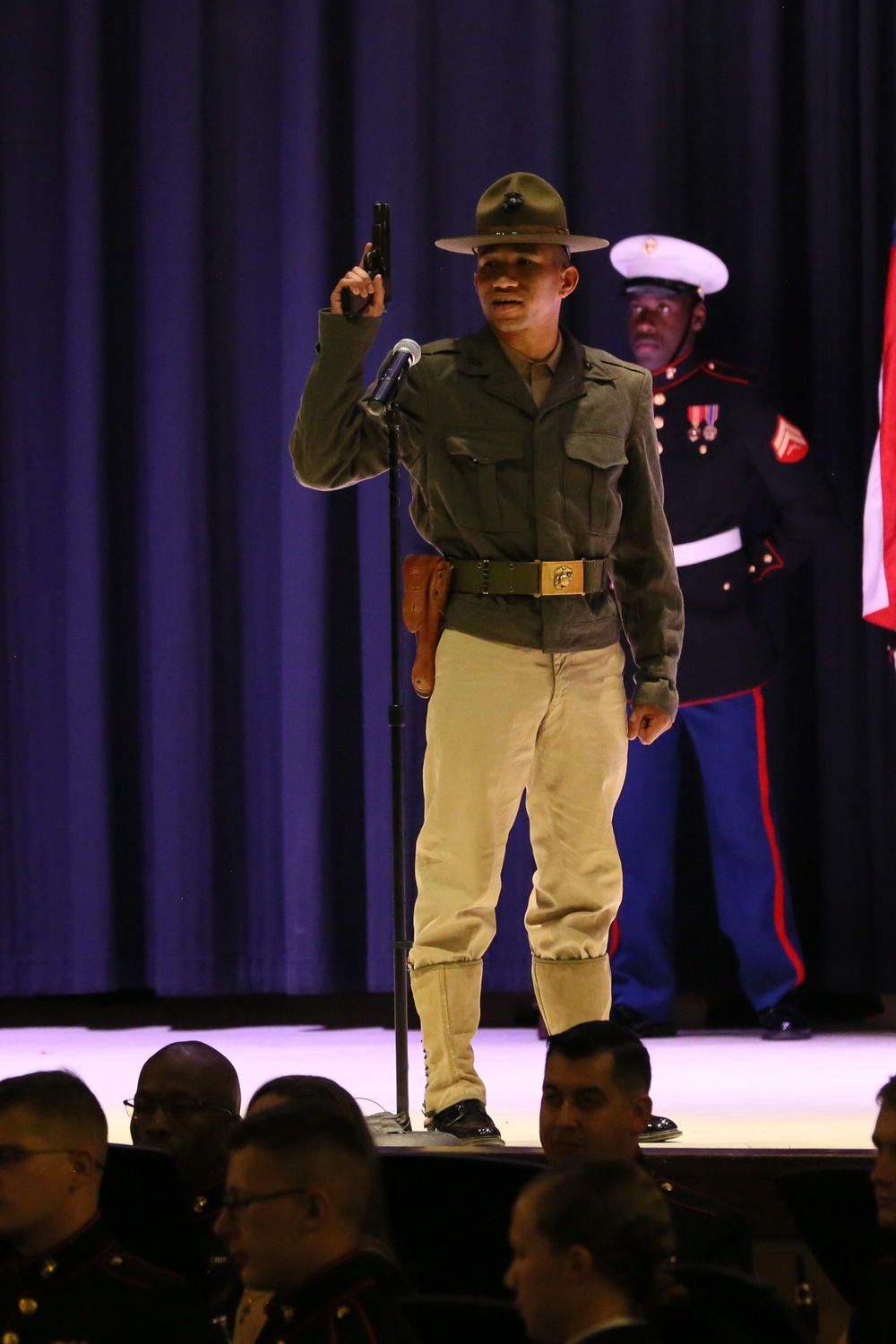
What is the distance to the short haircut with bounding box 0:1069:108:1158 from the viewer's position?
82.0 inches

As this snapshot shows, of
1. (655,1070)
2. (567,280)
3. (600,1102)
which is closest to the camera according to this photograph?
(600,1102)

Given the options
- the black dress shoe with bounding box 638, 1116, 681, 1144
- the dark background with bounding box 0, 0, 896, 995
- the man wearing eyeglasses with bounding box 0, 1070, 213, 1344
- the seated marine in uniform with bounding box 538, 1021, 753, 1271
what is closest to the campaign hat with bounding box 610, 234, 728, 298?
the dark background with bounding box 0, 0, 896, 995

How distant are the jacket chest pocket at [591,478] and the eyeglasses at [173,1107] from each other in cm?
118

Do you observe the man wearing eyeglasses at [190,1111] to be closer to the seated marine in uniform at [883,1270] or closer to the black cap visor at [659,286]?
the seated marine in uniform at [883,1270]

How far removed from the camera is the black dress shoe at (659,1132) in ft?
9.98

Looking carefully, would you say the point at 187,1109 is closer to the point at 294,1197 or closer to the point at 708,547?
the point at 294,1197

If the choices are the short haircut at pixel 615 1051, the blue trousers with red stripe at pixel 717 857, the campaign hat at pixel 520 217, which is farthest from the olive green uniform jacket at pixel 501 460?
the blue trousers with red stripe at pixel 717 857

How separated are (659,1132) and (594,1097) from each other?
760 mm

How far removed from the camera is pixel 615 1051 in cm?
239

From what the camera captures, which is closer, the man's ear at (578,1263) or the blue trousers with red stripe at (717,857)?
the man's ear at (578,1263)

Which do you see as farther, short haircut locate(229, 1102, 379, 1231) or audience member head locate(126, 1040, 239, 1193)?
audience member head locate(126, 1040, 239, 1193)

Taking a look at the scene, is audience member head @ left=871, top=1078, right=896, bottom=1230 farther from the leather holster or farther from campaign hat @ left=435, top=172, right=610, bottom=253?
campaign hat @ left=435, top=172, right=610, bottom=253

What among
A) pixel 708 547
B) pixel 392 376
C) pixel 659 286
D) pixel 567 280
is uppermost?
pixel 659 286

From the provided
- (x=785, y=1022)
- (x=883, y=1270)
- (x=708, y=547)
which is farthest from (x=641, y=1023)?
(x=883, y=1270)
